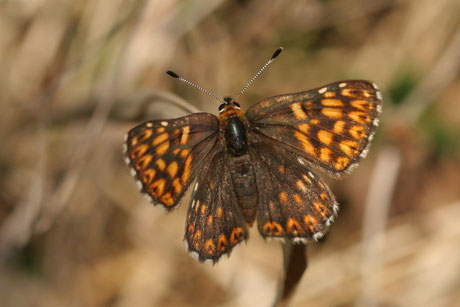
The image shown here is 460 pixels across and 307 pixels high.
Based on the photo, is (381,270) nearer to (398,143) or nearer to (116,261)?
(398,143)

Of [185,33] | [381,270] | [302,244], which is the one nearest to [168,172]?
[302,244]

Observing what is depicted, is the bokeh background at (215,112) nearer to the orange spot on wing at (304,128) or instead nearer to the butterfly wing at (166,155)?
the butterfly wing at (166,155)

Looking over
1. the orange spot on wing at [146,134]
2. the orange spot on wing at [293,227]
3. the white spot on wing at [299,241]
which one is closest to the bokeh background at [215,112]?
the orange spot on wing at [146,134]

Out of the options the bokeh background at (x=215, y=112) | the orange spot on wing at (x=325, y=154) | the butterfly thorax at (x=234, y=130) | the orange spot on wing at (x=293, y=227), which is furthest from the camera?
the bokeh background at (x=215, y=112)

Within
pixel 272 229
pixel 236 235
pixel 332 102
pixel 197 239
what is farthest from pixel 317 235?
pixel 332 102

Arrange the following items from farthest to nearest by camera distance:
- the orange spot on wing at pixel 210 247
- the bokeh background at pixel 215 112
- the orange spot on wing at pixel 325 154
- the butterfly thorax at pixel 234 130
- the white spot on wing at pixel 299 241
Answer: the bokeh background at pixel 215 112 → the butterfly thorax at pixel 234 130 → the orange spot on wing at pixel 325 154 → the orange spot on wing at pixel 210 247 → the white spot on wing at pixel 299 241

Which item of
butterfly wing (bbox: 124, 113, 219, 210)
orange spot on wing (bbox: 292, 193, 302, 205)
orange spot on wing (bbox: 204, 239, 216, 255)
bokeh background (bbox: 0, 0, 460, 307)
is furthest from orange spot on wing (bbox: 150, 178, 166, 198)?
bokeh background (bbox: 0, 0, 460, 307)

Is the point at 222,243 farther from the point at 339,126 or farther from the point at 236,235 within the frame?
the point at 339,126
